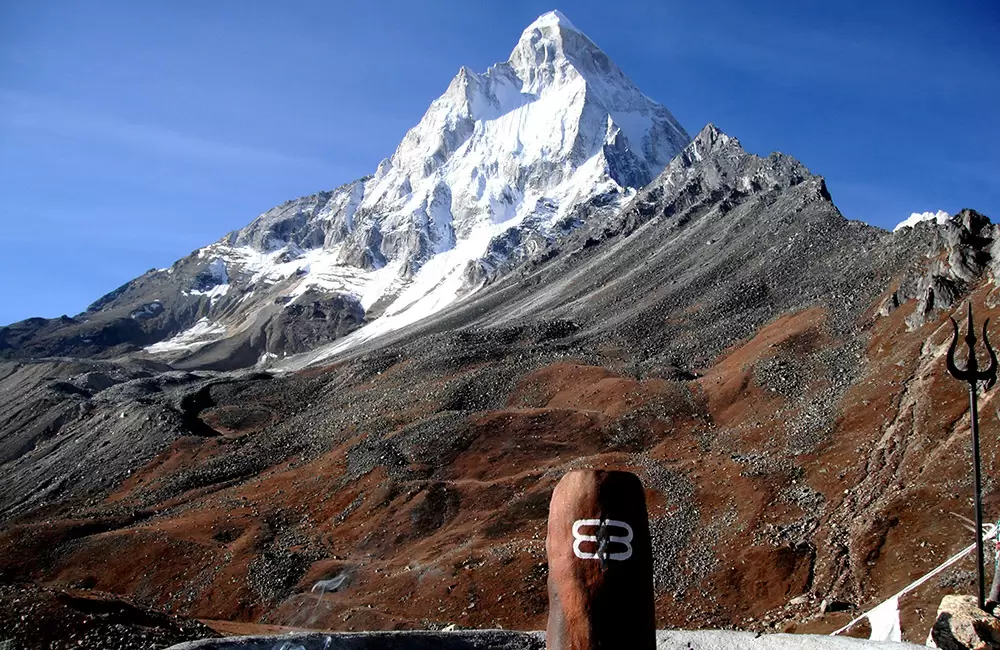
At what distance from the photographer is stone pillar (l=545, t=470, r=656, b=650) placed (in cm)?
958

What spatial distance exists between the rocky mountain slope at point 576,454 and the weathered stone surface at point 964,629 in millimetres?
2225

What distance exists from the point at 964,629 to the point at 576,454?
3177cm

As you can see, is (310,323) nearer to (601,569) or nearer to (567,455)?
(567,455)

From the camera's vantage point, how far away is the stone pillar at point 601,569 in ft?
31.4

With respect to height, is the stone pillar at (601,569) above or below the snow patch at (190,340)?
below

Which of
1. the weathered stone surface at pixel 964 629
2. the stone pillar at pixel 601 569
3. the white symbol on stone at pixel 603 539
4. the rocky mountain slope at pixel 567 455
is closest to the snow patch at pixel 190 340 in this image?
the rocky mountain slope at pixel 567 455

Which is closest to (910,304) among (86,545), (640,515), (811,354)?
(811,354)

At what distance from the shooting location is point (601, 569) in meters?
9.65

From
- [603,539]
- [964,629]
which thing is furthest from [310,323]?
[603,539]

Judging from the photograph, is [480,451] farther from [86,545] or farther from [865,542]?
[865,542]

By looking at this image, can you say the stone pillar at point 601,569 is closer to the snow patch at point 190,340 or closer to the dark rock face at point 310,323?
the dark rock face at point 310,323

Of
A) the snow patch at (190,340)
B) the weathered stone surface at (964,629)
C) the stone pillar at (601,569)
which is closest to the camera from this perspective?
the stone pillar at (601,569)

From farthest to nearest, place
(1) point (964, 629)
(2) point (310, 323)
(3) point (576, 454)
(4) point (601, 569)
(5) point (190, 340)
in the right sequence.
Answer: (5) point (190, 340) < (2) point (310, 323) < (3) point (576, 454) < (1) point (964, 629) < (4) point (601, 569)

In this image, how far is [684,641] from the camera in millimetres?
13172
